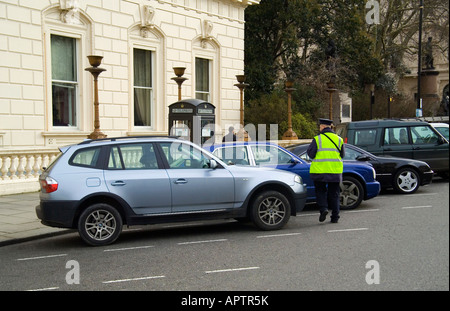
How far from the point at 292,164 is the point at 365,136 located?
191 inches

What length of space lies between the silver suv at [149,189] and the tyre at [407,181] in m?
4.96

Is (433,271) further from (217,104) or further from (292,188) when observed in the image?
(217,104)

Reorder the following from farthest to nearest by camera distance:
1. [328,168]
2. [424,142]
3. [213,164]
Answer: [424,142] → [328,168] → [213,164]

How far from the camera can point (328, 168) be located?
9094 mm

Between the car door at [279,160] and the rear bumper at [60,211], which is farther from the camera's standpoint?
the car door at [279,160]

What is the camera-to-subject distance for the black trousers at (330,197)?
9.20m

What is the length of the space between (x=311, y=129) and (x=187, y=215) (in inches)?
698

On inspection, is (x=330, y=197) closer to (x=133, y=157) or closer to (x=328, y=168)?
(x=328, y=168)

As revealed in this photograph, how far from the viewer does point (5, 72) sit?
13.7 metres

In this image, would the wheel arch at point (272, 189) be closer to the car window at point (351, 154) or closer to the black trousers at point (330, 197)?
the black trousers at point (330, 197)

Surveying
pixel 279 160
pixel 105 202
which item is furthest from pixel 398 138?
pixel 105 202

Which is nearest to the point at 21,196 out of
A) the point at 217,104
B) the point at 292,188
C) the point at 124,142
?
the point at 124,142

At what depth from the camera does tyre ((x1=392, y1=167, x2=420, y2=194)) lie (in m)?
12.8

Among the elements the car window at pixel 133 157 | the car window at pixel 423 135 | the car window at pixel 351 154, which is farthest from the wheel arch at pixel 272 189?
the car window at pixel 423 135
